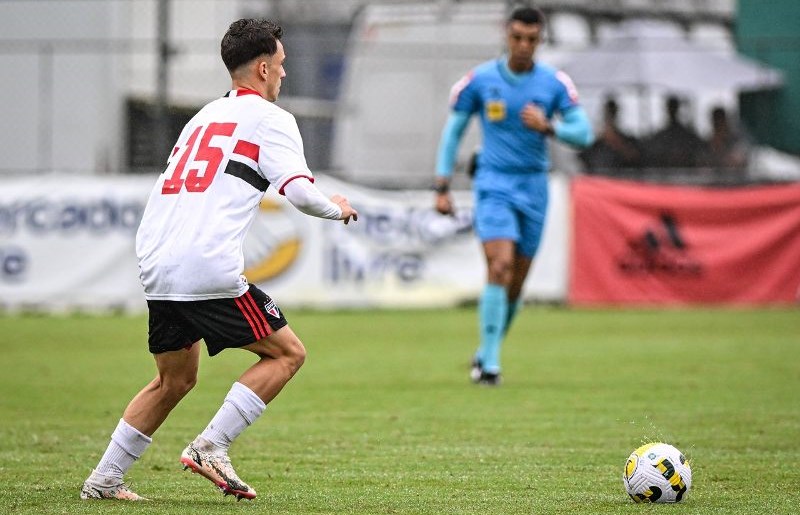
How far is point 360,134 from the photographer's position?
20859mm

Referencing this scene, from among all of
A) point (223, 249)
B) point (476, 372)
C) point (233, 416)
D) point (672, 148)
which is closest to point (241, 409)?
point (233, 416)

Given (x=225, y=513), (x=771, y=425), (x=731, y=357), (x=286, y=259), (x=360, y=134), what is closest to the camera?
(x=225, y=513)

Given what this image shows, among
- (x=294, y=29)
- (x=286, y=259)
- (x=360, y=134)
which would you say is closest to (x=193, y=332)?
(x=286, y=259)

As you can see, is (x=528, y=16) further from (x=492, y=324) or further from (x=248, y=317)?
(x=248, y=317)

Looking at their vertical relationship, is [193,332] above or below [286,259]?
above

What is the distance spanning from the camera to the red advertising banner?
18.2 m

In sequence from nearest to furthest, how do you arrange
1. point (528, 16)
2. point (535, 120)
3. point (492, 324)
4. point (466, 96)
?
point (535, 120)
point (528, 16)
point (492, 324)
point (466, 96)

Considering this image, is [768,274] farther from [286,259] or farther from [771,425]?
[771,425]

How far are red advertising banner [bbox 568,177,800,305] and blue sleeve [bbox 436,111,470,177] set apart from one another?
7.61m

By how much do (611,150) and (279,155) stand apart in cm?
1541

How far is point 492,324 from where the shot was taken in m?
10.4

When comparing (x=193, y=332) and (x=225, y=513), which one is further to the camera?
(x=193, y=332)

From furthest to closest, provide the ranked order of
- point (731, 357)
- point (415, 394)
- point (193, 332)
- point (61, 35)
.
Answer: point (61, 35)
point (731, 357)
point (415, 394)
point (193, 332)

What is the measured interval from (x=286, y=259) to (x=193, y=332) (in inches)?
482
